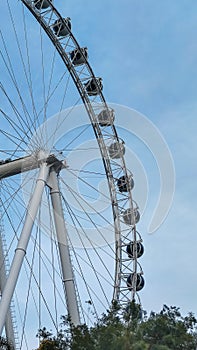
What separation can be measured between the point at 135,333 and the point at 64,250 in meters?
6.53

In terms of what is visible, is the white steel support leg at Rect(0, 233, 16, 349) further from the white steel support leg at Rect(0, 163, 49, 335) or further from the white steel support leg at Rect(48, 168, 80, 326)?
the white steel support leg at Rect(0, 163, 49, 335)

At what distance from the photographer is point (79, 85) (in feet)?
87.7

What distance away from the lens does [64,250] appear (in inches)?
877

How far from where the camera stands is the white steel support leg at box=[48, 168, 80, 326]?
2177cm

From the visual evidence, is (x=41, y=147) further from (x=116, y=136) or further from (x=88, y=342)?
(x=88, y=342)

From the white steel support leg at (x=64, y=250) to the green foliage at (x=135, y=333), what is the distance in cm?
296

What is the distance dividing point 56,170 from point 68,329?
590 cm

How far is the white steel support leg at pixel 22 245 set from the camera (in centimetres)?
1836

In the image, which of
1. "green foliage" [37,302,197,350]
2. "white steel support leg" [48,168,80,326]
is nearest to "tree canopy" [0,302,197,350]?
"green foliage" [37,302,197,350]

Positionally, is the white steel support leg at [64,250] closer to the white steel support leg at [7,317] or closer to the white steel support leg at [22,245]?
the white steel support leg at [22,245]

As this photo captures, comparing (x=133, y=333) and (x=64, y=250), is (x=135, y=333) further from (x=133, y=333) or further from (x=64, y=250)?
(x=64, y=250)

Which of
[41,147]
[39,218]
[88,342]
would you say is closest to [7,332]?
[39,218]

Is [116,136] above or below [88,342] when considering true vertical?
above

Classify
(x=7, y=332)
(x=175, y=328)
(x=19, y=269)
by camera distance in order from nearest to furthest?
1. (x=175, y=328)
2. (x=19, y=269)
3. (x=7, y=332)
